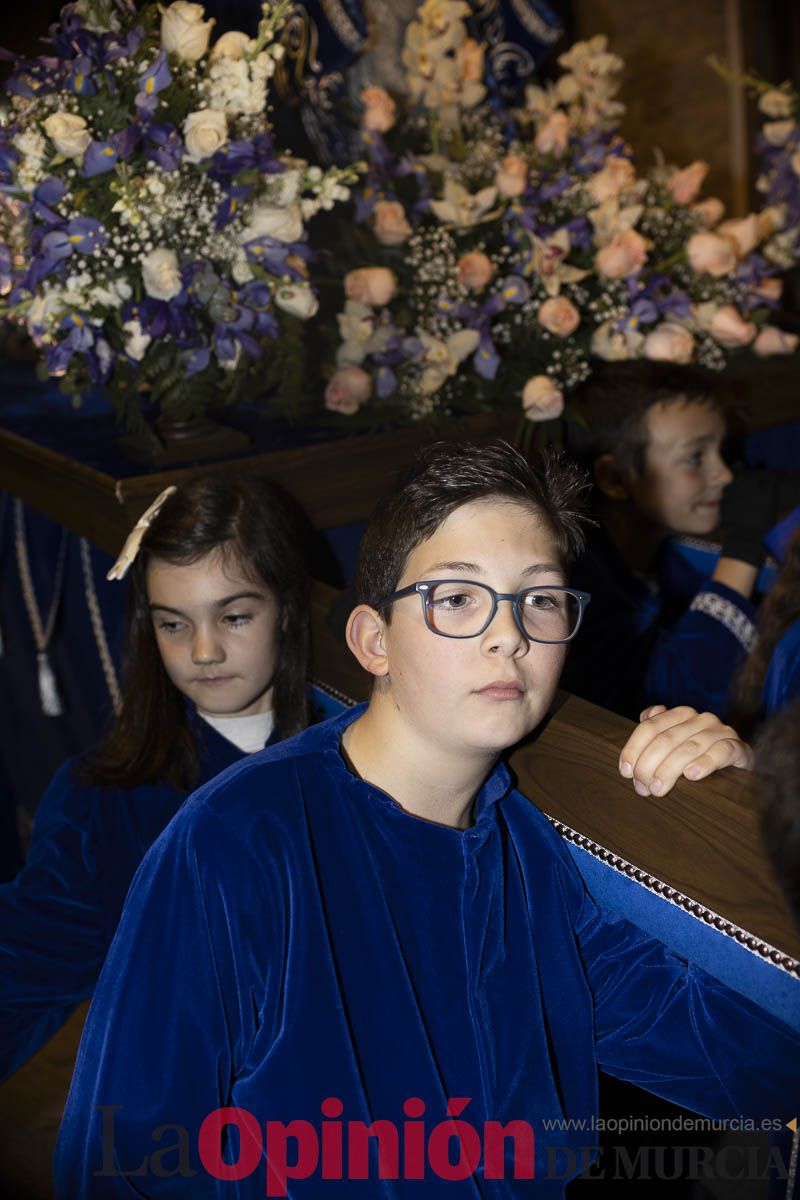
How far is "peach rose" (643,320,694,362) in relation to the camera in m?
3.07

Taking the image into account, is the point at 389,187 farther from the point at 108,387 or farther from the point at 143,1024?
the point at 143,1024

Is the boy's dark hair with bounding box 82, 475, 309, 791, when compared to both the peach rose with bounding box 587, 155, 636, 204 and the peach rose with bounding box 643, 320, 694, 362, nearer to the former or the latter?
the peach rose with bounding box 643, 320, 694, 362

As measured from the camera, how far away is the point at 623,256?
3.00 m

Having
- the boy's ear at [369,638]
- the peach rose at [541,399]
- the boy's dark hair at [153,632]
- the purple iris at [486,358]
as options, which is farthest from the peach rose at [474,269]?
Answer: the boy's ear at [369,638]

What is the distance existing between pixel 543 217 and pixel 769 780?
2458 millimetres

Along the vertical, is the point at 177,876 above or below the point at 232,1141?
above

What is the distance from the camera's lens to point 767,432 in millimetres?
3643

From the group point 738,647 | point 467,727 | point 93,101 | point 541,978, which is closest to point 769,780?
point 467,727

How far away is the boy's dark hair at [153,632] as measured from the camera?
2051 millimetres

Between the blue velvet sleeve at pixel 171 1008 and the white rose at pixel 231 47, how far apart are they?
1.71 m

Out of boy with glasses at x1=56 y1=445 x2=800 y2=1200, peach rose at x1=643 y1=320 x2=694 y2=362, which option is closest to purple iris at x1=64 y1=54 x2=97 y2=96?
boy with glasses at x1=56 y1=445 x2=800 y2=1200

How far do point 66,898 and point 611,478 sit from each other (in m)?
1.70

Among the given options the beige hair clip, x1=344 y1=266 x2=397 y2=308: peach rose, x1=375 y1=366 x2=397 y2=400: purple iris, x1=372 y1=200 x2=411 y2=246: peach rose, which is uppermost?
x1=372 y1=200 x2=411 y2=246: peach rose

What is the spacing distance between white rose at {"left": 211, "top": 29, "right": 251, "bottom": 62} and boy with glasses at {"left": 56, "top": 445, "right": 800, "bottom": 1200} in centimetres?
131
